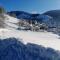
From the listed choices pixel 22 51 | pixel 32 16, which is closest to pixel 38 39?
pixel 22 51

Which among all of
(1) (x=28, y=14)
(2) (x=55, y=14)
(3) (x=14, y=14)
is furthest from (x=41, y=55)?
(3) (x=14, y=14)

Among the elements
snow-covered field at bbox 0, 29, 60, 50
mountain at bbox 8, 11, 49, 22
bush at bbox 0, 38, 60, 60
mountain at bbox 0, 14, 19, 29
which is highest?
mountain at bbox 8, 11, 49, 22

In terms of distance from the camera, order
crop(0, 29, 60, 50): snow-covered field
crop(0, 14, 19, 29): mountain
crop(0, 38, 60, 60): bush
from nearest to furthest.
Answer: crop(0, 38, 60, 60): bush, crop(0, 29, 60, 50): snow-covered field, crop(0, 14, 19, 29): mountain

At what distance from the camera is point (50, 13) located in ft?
29.6

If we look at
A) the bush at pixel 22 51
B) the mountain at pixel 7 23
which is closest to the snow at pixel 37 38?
the bush at pixel 22 51

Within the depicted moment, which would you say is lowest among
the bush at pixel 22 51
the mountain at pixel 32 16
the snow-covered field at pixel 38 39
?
the bush at pixel 22 51

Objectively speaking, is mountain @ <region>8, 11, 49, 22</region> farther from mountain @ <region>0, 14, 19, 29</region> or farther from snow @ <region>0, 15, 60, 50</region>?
snow @ <region>0, 15, 60, 50</region>

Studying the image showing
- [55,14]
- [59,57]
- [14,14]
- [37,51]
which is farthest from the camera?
[14,14]

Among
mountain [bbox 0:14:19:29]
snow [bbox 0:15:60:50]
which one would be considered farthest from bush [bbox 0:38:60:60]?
mountain [bbox 0:14:19:29]

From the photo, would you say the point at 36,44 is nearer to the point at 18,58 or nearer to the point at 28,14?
the point at 18,58

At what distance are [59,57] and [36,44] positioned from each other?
1.82ft

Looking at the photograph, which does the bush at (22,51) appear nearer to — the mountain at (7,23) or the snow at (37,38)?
the snow at (37,38)

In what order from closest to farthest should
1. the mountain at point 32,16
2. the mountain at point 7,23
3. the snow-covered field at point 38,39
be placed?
the snow-covered field at point 38,39 → the mountain at point 7,23 → the mountain at point 32,16

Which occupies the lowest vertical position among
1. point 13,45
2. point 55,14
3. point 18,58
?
point 18,58
